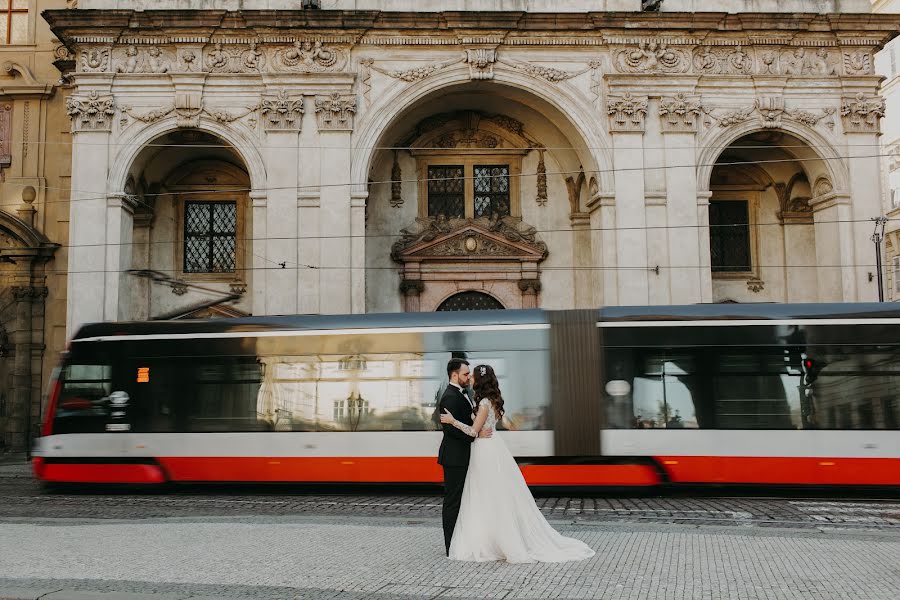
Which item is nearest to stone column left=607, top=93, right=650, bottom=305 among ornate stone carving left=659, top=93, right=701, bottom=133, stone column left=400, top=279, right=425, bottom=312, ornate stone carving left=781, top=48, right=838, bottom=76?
ornate stone carving left=659, top=93, right=701, bottom=133

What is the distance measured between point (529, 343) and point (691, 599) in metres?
8.09

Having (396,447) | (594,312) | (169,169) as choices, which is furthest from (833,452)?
(169,169)

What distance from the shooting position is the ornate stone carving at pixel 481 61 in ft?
78.5

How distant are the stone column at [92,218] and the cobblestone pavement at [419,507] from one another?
8414 millimetres

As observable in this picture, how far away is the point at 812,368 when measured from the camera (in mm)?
13656

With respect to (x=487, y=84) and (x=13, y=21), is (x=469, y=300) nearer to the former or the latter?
(x=487, y=84)

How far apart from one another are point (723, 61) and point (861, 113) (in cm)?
397

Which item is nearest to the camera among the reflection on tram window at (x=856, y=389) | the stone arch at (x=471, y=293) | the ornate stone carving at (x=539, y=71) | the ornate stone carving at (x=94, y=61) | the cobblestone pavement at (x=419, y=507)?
the cobblestone pavement at (x=419, y=507)

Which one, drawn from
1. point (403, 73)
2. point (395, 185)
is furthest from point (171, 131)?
point (395, 185)

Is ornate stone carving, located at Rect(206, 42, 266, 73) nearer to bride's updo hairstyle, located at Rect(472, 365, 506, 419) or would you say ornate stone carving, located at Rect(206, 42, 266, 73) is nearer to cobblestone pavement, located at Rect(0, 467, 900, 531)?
cobblestone pavement, located at Rect(0, 467, 900, 531)

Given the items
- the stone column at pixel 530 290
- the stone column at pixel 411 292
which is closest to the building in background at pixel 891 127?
the stone column at pixel 530 290

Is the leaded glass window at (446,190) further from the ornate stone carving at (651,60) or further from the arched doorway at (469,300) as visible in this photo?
the ornate stone carving at (651,60)

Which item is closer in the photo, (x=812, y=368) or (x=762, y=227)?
(x=812, y=368)

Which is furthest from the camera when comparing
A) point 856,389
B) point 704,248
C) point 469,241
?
point 469,241
